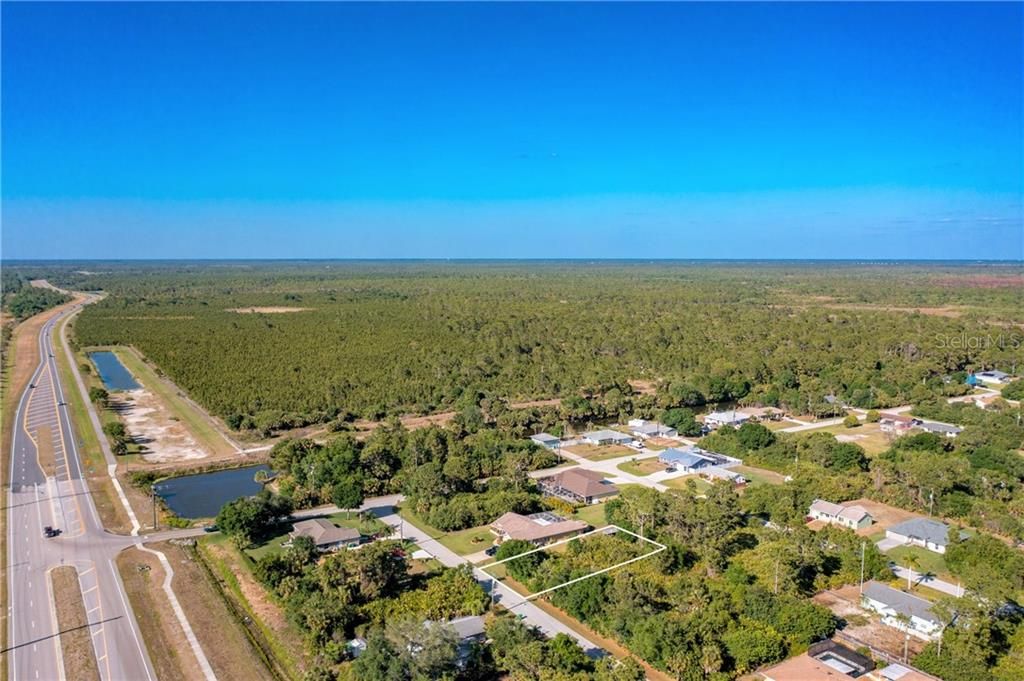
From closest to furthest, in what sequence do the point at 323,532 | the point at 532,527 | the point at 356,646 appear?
the point at 356,646 < the point at 323,532 < the point at 532,527

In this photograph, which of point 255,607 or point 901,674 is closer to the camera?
point 901,674

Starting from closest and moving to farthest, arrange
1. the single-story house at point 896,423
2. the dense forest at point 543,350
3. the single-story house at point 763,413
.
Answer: the single-story house at point 896,423 < the single-story house at point 763,413 < the dense forest at point 543,350

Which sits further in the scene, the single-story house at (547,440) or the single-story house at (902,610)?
the single-story house at (547,440)

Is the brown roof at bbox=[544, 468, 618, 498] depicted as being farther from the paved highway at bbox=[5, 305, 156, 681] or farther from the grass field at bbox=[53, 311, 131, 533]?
the grass field at bbox=[53, 311, 131, 533]

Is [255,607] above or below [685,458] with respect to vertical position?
below

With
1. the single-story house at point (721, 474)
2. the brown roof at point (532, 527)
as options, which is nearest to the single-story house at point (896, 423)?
the single-story house at point (721, 474)

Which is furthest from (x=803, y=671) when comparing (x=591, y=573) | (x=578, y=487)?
(x=578, y=487)

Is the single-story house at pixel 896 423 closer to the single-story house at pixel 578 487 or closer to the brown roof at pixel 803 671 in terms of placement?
the single-story house at pixel 578 487

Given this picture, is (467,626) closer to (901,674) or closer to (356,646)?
(356,646)
